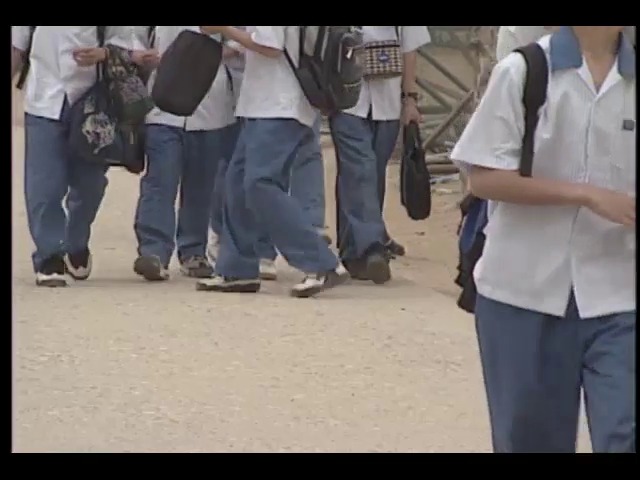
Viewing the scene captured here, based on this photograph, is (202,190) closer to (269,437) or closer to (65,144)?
(65,144)

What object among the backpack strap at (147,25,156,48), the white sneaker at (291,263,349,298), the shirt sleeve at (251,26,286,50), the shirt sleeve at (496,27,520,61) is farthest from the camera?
the backpack strap at (147,25,156,48)

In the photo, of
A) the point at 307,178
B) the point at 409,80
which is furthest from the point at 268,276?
the point at 409,80

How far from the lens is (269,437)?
5.26 meters

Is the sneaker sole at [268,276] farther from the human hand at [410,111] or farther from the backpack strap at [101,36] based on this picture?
the backpack strap at [101,36]

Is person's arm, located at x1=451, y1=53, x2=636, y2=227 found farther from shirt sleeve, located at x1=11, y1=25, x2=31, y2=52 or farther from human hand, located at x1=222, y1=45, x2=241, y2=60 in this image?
shirt sleeve, located at x1=11, y1=25, x2=31, y2=52

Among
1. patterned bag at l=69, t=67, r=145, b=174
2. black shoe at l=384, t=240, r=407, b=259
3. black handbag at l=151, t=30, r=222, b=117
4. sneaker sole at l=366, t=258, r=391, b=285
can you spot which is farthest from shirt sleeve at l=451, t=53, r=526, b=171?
black shoe at l=384, t=240, r=407, b=259

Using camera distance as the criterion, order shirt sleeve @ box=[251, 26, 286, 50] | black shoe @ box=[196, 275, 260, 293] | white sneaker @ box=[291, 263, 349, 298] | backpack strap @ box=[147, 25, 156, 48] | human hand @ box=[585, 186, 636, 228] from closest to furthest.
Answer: human hand @ box=[585, 186, 636, 228] < shirt sleeve @ box=[251, 26, 286, 50] < white sneaker @ box=[291, 263, 349, 298] < black shoe @ box=[196, 275, 260, 293] < backpack strap @ box=[147, 25, 156, 48]

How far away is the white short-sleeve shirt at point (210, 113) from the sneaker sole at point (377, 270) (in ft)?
3.38

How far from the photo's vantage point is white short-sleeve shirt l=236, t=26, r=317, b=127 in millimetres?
7316

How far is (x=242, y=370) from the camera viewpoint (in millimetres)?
6188

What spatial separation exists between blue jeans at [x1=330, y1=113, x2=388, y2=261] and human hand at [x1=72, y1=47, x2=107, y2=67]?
122 centimetres

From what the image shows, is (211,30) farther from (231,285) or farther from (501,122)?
(501,122)

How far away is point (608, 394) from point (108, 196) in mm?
9057

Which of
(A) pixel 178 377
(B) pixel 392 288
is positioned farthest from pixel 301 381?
(B) pixel 392 288
